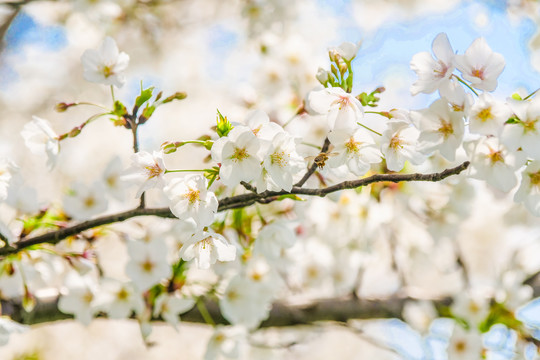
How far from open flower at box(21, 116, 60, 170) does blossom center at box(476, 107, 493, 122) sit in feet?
2.83

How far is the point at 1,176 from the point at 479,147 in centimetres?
97

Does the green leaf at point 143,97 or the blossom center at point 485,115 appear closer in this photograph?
the blossom center at point 485,115

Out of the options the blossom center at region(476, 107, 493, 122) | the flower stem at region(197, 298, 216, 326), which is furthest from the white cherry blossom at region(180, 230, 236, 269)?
the flower stem at region(197, 298, 216, 326)

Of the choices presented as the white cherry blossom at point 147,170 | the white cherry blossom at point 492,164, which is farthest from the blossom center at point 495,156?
the white cherry blossom at point 147,170

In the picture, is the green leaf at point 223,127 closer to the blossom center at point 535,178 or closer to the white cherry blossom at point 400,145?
the white cherry blossom at point 400,145

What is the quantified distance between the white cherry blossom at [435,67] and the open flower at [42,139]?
2.51 ft

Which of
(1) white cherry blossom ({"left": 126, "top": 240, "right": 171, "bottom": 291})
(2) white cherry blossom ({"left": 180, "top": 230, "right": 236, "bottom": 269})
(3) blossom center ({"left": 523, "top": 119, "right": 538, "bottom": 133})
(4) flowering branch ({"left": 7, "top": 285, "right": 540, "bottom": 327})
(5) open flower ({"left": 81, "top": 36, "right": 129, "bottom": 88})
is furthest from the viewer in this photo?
(4) flowering branch ({"left": 7, "top": 285, "right": 540, "bottom": 327})

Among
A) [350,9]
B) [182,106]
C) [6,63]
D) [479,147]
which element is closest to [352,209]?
[479,147]

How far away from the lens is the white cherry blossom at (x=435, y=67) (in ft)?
3.02

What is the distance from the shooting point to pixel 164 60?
482 cm

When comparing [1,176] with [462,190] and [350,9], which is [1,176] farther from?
[350,9]

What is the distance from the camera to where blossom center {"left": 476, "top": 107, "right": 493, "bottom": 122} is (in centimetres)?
90

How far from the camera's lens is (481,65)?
916mm

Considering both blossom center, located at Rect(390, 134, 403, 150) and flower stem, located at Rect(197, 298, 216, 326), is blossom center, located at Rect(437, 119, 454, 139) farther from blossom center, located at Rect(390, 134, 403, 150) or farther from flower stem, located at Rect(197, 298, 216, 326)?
flower stem, located at Rect(197, 298, 216, 326)
